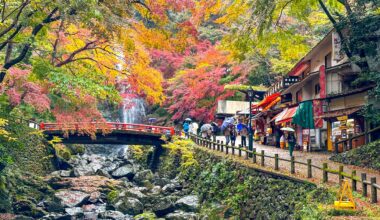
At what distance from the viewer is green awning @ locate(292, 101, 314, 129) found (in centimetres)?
2381

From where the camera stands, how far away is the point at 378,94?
1758 centimetres

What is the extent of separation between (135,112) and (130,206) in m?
25.7

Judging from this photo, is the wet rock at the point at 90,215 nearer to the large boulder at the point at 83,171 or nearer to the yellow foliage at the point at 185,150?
the yellow foliage at the point at 185,150

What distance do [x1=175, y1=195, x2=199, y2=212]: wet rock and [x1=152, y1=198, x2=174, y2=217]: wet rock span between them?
0.35 meters

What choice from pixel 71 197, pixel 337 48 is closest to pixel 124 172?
pixel 71 197

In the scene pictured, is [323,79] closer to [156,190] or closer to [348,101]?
[348,101]

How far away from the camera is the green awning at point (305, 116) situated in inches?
Result: 938

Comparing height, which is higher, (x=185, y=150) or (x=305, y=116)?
(x=305, y=116)

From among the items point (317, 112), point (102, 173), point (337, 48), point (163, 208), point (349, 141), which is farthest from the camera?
point (102, 173)

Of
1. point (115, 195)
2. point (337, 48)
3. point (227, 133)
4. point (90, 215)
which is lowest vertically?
point (90, 215)

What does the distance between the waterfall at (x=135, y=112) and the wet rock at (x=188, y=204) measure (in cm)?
2487

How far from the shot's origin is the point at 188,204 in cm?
2067

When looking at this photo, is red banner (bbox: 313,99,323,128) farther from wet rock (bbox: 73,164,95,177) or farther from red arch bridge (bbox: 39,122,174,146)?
wet rock (bbox: 73,164,95,177)

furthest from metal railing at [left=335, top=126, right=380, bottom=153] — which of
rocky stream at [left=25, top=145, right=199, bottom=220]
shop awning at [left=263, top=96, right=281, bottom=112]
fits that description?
shop awning at [left=263, top=96, right=281, bottom=112]
